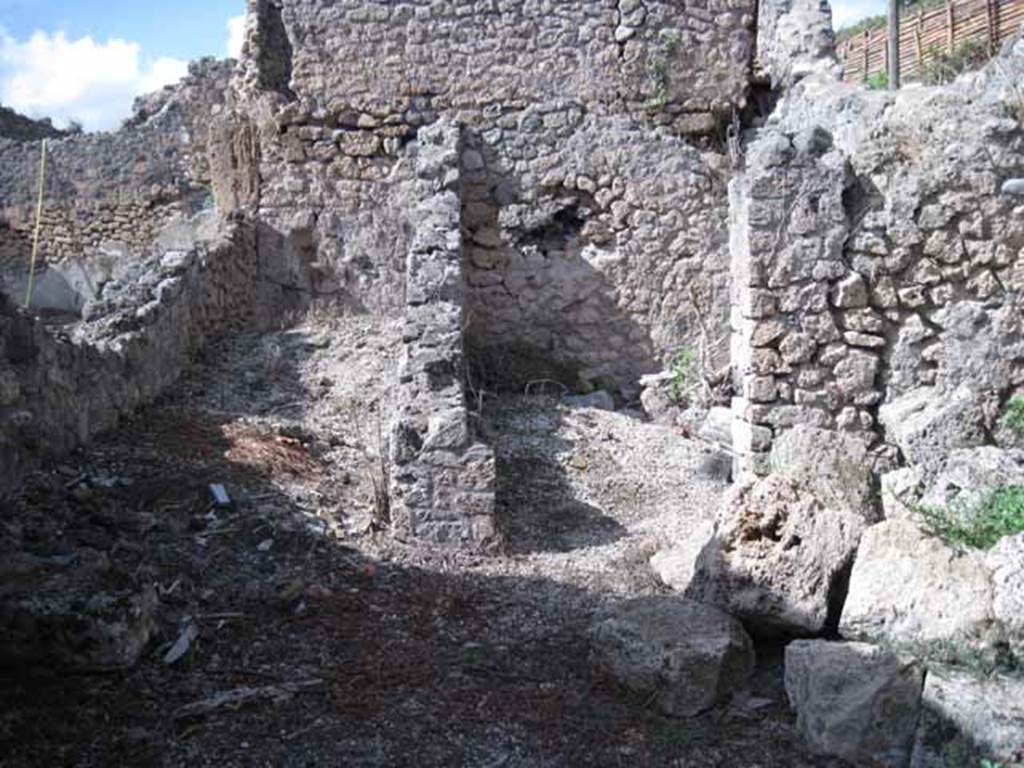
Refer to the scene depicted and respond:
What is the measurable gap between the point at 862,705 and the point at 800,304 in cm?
281

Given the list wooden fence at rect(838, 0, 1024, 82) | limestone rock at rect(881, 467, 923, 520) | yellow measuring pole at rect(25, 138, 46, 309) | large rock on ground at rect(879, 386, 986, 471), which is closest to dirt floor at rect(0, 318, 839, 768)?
limestone rock at rect(881, 467, 923, 520)

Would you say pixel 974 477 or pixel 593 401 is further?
pixel 593 401

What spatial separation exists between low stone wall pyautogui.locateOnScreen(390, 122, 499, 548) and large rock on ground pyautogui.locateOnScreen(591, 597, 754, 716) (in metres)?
1.68

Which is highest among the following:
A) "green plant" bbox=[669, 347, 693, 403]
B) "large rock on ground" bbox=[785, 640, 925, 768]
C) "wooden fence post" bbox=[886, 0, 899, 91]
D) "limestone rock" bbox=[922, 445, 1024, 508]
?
"wooden fence post" bbox=[886, 0, 899, 91]

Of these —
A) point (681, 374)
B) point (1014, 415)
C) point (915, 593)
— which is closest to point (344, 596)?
point (915, 593)

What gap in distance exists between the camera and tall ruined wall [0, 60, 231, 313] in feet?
55.6

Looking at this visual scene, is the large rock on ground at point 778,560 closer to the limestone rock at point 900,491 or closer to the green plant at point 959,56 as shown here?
the limestone rock at point 900,491

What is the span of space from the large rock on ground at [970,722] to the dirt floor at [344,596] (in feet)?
1.35

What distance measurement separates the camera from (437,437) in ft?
20.5

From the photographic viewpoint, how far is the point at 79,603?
4176mm

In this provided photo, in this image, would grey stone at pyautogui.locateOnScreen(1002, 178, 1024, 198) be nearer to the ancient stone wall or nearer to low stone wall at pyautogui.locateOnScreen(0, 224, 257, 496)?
low stone wall at pyautogui.locateOnScreen(0, 224, 257, 496)

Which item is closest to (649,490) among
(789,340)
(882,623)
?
(789,340)

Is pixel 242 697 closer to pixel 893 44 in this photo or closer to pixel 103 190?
pixel 893 44

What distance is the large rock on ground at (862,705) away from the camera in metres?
3.86
